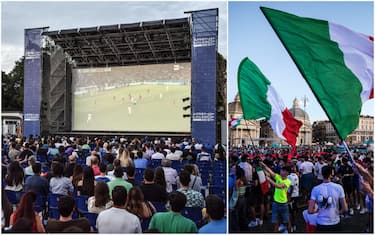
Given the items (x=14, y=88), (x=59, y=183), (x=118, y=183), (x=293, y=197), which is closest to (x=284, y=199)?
(x=293, y=197)

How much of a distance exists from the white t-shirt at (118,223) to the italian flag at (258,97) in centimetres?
218

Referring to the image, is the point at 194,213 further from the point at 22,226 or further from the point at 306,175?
the point at 306,175

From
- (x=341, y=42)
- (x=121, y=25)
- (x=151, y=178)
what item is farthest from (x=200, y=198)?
(x=121, y=25)

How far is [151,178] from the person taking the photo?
481 cm

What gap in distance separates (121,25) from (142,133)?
240 inches

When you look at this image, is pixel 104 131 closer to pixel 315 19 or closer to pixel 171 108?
pixel 171 108

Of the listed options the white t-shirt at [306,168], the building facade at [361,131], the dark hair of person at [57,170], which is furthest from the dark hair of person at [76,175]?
the white t-shirt at [306,168]

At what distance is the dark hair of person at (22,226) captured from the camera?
308 centimetres

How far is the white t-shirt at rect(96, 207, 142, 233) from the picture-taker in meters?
3.40

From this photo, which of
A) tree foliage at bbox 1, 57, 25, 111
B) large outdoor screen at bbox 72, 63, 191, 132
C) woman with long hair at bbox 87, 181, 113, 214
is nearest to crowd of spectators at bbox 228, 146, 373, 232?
woman with long hair at bbox 87, 181, 113, 214

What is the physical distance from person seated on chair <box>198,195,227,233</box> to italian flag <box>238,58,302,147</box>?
75.0 inches

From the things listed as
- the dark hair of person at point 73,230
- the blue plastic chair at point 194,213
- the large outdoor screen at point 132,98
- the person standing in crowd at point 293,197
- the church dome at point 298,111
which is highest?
the large outdoor screen at point 132,98

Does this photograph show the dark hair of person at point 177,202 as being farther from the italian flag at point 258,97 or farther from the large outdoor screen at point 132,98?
the large outdoor screen at point 132,98

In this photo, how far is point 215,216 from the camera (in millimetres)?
3316
